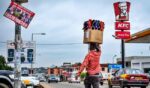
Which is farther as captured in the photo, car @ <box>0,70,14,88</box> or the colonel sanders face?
the colonel sanders face

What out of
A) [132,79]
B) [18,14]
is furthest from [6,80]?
[132,79]

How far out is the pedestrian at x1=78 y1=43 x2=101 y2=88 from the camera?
11695 mm

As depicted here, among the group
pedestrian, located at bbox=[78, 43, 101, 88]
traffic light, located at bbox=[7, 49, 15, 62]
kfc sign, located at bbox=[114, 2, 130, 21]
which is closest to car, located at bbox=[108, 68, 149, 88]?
kfc sign, located at bbox=[114, 2, 130, 21]

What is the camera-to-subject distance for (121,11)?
4544cm

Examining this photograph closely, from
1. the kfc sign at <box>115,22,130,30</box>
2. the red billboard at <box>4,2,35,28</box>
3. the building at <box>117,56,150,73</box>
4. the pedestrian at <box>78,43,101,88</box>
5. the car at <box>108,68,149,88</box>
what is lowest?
the building at <box>117,56,150,73</box>

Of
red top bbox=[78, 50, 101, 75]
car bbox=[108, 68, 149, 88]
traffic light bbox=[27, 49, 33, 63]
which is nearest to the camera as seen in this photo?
red top bbox=[78, 50, 101, 75]

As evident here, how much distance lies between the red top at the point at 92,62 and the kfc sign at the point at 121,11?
3287 centimetres

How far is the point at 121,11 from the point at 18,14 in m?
33.0

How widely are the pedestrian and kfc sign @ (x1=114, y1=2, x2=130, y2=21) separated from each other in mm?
32867

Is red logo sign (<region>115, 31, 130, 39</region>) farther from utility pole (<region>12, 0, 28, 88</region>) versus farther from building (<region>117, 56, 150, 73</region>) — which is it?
building (<region>117, 56, 150, 73</region>)

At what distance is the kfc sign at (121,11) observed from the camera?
44.6 meters

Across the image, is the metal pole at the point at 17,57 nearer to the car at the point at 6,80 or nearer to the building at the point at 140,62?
the car at the point at 6,80

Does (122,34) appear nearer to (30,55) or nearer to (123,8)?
(123,8)

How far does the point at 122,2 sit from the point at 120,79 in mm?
12109
